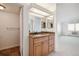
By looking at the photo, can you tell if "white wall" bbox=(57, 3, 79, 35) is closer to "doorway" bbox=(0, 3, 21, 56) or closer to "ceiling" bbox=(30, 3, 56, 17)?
"ceiling" bbox=(30, 3, 56, 17)

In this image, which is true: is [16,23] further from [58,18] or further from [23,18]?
[58,18]

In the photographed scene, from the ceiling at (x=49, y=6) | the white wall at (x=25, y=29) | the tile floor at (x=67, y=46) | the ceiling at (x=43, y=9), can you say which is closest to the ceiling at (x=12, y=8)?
the white wall at (x=25, y=29)

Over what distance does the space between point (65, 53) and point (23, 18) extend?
82 centimetres

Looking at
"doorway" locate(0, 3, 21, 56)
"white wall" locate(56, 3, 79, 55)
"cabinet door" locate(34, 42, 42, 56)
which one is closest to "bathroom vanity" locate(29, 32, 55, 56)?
"cabinet door" locate(34, 42, 42, 56)

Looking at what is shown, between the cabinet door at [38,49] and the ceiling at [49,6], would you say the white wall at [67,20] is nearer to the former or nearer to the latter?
the ceiling at [49,6]

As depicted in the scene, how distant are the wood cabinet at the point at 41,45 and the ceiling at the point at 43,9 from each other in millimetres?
334

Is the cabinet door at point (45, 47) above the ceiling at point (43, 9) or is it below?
below

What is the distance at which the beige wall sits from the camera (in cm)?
154

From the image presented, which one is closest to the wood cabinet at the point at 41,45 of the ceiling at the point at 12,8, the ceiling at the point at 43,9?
the ceiling at the point at 43,9

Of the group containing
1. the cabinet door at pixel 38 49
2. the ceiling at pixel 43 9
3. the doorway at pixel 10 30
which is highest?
the ceiling at pixel 43 9

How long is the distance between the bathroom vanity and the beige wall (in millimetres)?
227

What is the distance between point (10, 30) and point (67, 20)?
2.86 ft

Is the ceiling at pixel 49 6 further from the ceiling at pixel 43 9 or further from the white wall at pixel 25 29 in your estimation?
the white wall at pixel 25 29

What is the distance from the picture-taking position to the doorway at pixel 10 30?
1.54 metres
